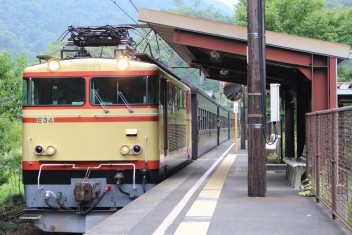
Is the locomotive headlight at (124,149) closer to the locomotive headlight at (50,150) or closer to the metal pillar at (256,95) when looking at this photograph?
the locomotive headlight at (50,150)

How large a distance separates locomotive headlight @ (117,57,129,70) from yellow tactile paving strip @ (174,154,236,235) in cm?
285

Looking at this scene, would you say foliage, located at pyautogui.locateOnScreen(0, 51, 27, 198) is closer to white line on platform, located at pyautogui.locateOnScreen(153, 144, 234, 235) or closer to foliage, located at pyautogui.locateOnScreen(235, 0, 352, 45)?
white line on platform, located at pyautogui.locateOnScreen(153, 144, 234, 235)

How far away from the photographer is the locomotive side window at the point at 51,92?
10609 millimetres

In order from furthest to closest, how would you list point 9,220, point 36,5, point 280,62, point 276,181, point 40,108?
1. point 36,5
2. point 9,220
3. point 276,181
4. point 280,62
5. point 40,108

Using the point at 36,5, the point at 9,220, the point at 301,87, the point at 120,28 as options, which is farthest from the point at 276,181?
the point at 36,5

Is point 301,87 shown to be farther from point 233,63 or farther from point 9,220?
point 9,220

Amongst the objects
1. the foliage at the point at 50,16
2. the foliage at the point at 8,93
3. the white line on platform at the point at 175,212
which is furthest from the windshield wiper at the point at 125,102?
the foliage at the point at 50,16

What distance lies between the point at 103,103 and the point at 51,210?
2.27 m

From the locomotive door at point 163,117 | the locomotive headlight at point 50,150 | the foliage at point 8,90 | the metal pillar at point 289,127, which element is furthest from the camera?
the foliage at point 8,90

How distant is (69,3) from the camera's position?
143500 millimetres

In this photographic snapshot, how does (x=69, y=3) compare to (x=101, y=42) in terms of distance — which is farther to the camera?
(x=69, y=3)

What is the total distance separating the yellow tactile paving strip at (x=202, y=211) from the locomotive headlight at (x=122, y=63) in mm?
2849

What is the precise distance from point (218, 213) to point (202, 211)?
299 millimetres

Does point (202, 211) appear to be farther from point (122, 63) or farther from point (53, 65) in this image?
point (53, 65)
